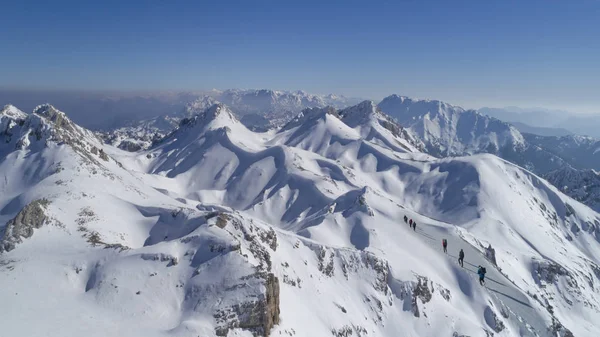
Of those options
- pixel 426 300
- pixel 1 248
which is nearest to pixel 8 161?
pixel 1 248

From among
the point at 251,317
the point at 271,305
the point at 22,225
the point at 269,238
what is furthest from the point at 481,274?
the point at 22,225

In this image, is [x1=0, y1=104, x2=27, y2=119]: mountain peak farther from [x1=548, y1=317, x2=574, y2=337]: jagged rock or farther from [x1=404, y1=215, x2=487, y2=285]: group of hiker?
[x1=548, y1=317, x2=574, y2=337]: jagged rock

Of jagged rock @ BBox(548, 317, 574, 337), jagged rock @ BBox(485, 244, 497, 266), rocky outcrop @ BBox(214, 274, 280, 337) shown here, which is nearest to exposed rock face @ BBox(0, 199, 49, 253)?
rocky outcrop @ BBox(214, 274, 280, 337)

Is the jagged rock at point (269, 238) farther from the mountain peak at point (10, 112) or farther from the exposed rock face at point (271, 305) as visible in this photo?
the mountain peak at point (10, 112)

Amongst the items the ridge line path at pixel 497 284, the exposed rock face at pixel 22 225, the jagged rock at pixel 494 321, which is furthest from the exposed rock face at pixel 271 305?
the ridge line path at pixel 497 284

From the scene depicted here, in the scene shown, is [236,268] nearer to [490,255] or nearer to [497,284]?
[497,284]
